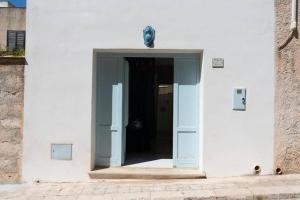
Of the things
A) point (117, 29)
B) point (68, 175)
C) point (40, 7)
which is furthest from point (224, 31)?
point (68, 175)

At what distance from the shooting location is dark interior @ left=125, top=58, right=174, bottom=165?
1039cm

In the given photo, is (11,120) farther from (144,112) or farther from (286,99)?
(286,99)

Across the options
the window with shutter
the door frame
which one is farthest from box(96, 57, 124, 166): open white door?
the window with shutter

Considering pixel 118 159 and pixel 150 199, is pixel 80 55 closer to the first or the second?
pixel 118 159

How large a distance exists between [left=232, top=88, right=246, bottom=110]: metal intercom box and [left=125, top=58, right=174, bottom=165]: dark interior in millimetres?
2511

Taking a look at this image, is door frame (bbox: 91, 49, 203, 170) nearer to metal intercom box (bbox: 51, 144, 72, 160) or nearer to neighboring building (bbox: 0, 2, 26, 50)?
metal intercom box (bbox: 51, 144, 72, 160)

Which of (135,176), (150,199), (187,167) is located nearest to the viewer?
(150,199)

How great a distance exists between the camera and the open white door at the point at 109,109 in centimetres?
862

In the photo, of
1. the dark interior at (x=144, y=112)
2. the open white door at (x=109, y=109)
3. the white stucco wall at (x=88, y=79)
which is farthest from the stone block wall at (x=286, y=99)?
the open white door at (x=109, y=109)

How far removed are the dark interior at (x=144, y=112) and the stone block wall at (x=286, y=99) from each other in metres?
2.85

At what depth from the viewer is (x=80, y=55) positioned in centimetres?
808

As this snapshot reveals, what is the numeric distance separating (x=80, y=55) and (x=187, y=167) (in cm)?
338

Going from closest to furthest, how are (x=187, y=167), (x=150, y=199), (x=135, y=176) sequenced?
(x=150, y=199) < (x=135, y=176) < (x=187, y=167)

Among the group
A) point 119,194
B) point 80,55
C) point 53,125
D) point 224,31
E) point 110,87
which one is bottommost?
point 119,194
